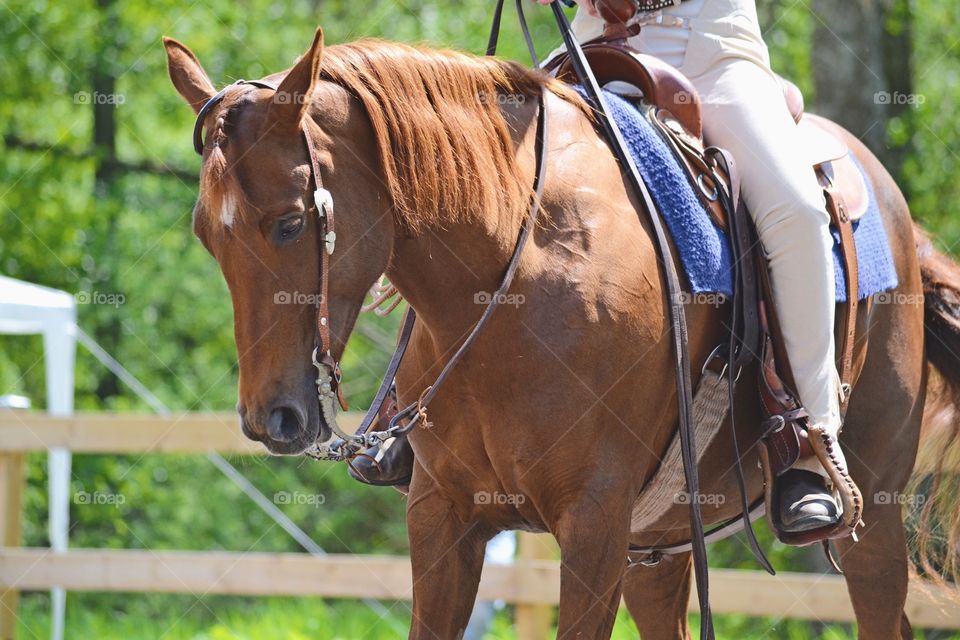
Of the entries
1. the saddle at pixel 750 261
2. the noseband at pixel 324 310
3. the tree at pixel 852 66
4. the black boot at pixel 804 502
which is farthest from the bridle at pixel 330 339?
the tree at pixel 852 66

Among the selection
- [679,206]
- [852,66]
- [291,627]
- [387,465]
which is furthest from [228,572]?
[852,66]

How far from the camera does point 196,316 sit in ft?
43.5

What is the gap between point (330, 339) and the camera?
2.44 metres

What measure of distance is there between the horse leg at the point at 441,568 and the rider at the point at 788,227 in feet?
1.23

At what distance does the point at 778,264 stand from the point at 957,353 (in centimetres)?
134

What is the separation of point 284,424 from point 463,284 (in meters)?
0.59

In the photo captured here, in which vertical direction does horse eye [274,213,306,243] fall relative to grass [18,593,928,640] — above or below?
above

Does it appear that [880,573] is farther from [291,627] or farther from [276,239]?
[291,627]

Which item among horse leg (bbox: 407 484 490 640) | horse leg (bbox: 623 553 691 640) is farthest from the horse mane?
horse leg (bbox: 623 553 691 640)

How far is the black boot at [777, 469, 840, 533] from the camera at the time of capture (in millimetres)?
3088

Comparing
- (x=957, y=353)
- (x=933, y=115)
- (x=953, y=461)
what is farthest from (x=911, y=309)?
(x=933, y=115)

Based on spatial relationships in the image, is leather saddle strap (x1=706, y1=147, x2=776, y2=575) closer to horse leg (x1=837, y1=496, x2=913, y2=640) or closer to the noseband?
horse leg (x1=837, y1=496, x2=913, y2=640)

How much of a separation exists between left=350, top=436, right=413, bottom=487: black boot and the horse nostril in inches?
34.6

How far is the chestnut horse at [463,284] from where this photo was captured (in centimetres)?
238
